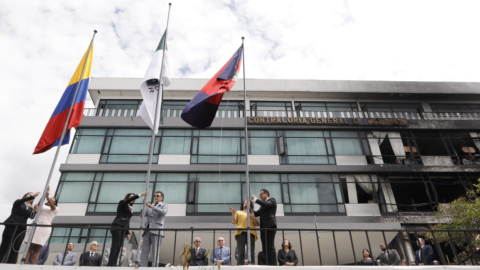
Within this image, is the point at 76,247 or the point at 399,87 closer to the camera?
the point at 76,247

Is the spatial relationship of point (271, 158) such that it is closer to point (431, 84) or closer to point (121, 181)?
point (121, 181)

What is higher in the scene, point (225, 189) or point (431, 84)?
point (431, 84)

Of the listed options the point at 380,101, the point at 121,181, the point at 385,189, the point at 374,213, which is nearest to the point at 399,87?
the point at 380,101

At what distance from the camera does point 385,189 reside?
18.4 metres

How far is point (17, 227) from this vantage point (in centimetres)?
704

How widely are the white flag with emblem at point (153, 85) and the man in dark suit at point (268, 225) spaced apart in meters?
3.33

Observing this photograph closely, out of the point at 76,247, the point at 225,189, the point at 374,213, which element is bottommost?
the point at 76,247

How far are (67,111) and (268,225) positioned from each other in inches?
248

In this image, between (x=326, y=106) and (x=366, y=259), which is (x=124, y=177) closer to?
(x=366, y=259)

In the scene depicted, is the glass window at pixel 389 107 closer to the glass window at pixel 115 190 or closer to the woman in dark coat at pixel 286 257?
the glass window at pixel 115 190

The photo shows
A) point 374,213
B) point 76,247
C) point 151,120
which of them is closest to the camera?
point 151,120

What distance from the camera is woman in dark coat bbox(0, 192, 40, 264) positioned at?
704cm

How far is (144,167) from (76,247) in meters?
5.03

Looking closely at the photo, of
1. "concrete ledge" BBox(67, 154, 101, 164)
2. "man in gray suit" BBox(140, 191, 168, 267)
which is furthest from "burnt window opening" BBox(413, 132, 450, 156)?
"concrete ledge" BBox(67, 154, 101, 164)
